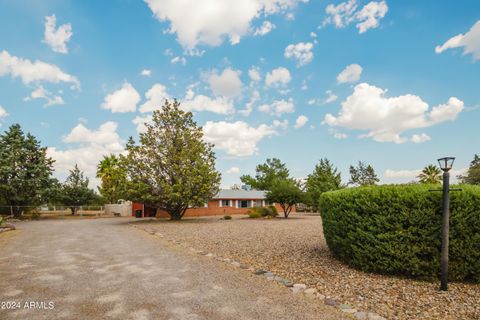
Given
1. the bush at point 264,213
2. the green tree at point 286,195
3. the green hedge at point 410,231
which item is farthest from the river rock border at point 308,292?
the bush at point 264,213

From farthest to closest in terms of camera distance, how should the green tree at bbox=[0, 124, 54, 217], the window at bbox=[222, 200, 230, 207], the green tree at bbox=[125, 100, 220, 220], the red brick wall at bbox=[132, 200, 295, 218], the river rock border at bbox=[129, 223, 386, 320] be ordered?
the window at bbox=[222, 200, 230, 207]
the red brick wall at bbox=[132, 200, 295, 218]
the green tree at bbox=[0, 124, 54, 217]
the green tree at bbox=[125, 100, 220, 220]
the river rock border at bbox=[129, 223, 386, 320]

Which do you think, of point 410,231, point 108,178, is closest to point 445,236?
point 410,231

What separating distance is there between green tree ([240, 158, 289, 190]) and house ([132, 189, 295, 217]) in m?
22.0

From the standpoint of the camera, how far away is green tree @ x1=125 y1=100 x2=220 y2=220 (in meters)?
20.9

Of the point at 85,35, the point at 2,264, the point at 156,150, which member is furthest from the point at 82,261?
the point at 156,150

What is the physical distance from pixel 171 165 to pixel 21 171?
1717 cm

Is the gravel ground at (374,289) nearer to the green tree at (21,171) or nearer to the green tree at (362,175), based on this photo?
the green tree at (21,171)

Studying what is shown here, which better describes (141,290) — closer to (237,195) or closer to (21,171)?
(21,171)

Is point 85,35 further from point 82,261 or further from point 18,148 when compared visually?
point 18,148

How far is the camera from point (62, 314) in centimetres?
398

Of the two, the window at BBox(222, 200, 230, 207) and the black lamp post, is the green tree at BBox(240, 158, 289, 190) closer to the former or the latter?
the window at BBox(222, 200, 230, 207)

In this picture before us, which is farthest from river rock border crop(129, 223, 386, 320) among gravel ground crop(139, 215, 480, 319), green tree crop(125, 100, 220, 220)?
green tree crop(125, 100, 220, 220)

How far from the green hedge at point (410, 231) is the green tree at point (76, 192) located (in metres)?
37.4

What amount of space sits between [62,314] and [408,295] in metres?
5.57
